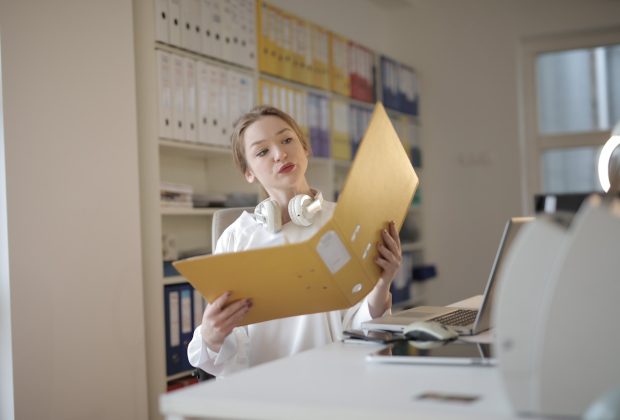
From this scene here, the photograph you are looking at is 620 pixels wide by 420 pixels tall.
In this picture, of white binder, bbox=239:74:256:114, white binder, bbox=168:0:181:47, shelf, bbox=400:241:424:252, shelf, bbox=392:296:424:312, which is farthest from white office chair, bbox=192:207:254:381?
shelf, bbox=400:241:424:252

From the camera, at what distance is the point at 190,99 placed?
125 inches

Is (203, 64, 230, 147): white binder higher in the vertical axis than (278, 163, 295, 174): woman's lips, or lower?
higher

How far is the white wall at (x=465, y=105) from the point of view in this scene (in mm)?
5512

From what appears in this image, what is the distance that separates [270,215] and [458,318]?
552 mm

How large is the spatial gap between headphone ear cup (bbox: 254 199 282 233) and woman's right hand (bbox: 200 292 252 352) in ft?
1.39

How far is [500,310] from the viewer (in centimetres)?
92

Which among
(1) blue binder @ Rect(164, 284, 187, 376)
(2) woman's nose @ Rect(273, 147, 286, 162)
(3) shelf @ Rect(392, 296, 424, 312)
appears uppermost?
(2) woman's nose @ Rect(273, 147, 286, 162)

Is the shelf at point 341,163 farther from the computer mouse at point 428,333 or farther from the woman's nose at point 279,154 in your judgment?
the computer mouse at point 428,333

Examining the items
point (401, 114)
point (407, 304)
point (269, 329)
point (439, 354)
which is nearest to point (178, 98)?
point (269, 329)

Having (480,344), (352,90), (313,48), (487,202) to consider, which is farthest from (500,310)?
(487,202)

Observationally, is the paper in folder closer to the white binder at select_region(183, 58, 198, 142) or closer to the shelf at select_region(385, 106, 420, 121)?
the white binder at select_region(183, 58, 198, 142)

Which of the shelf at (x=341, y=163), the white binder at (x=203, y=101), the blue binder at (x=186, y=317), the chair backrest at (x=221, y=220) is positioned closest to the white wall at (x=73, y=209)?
the blue binder at (x=186, y=317)

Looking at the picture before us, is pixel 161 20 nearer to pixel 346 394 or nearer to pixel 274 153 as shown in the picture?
pixel 274 153

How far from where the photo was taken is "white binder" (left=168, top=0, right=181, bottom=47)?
3.10 metres
